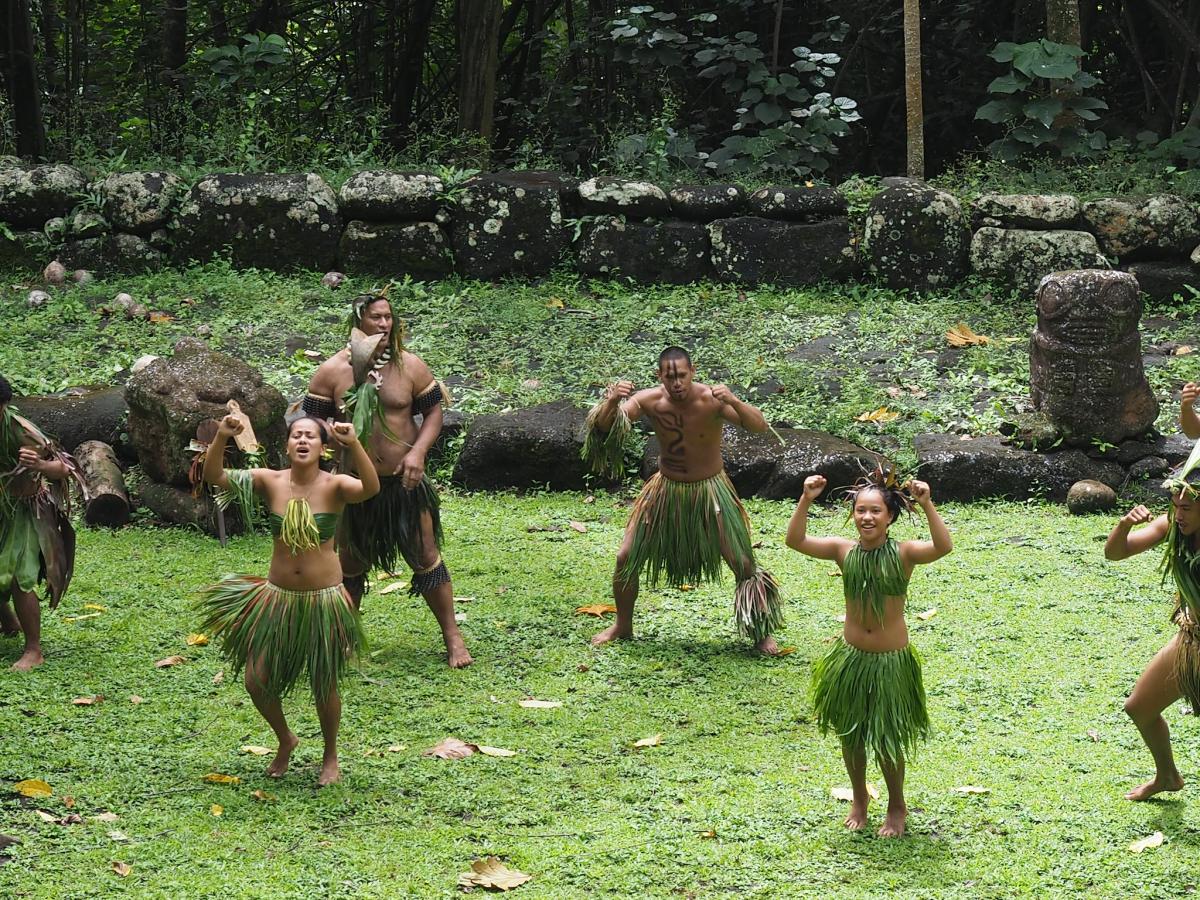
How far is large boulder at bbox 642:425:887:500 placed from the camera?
8016 mm

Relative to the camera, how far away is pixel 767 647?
242 inches

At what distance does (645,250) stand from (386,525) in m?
5.46

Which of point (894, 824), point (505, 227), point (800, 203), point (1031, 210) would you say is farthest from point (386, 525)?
point (1031, 210)

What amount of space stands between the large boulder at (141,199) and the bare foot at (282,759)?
711 cm

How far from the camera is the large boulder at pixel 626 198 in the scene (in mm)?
11023

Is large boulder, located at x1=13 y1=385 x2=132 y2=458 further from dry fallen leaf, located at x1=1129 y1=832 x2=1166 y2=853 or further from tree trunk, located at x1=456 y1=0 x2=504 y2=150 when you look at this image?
dry fallen leaf, located at x1=1129 y1=832 x2=1166 y2=853

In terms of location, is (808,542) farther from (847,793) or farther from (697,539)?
(697,539)

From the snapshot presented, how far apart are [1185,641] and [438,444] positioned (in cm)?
515

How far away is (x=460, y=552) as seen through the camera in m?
7.49

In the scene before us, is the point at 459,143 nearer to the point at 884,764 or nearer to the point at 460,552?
the point at 460,552

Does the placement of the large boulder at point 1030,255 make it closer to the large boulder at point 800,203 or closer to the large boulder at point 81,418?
the large boulder at point 800,203

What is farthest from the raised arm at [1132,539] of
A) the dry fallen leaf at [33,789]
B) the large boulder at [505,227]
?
the large boulder at [505,227]

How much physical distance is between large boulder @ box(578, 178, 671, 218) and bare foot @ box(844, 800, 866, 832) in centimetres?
724

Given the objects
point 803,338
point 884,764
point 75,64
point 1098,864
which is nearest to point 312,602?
point 884,764
